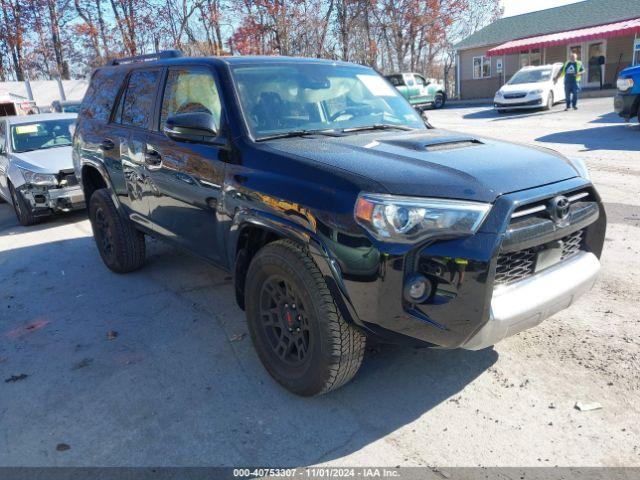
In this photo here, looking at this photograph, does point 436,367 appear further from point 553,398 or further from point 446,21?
point 446,21

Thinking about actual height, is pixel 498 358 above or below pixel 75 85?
below

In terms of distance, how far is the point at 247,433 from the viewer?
2.79m

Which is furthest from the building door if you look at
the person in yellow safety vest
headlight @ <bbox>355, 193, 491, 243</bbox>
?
headlight @ <bbox>355, 193, 491, 243</bbox>

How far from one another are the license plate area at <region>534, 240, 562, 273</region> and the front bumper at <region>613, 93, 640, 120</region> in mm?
10676

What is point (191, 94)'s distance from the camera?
12.5 feet

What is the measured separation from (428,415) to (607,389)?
3.42ft

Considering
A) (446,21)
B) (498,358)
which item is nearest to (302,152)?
(498,358)

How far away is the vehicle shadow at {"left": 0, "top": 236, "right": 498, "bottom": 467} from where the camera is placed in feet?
8.89

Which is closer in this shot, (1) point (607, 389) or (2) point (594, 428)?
(2) point (594, 428)

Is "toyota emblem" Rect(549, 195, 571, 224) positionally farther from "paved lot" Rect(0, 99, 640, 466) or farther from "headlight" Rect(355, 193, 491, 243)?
"paved lot" Rect(0, 99, 640, 466)

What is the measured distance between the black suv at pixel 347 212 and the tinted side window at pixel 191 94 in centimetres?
2

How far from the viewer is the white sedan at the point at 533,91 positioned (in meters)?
18.3

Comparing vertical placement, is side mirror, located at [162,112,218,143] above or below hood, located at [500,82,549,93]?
above

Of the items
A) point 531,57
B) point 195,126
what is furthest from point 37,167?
point 531,57
